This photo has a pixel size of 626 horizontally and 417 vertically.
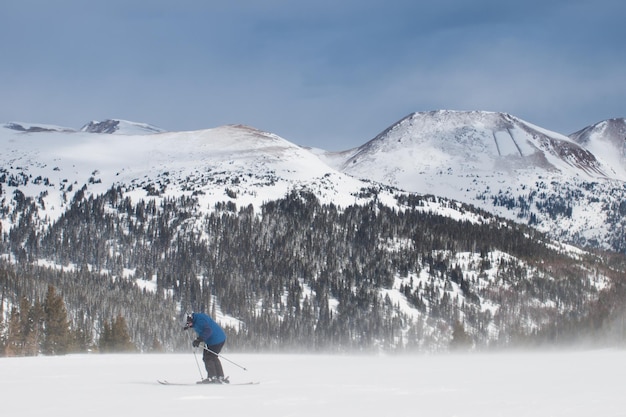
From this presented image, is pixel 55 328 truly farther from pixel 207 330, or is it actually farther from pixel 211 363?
pixel 211 363

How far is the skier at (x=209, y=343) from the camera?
90.4ft

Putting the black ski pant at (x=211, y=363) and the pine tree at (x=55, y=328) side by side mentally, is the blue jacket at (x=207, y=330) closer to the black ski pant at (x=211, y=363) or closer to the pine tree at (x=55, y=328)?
the black ski pant at (x=211, y=363)

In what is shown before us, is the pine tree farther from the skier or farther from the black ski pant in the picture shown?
the black ski pant

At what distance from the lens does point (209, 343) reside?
28.1 meters

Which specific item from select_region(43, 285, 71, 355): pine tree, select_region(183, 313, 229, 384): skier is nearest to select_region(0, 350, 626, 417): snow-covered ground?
select_region(183, 313, 229, 384): skier

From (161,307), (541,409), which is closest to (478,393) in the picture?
(541,409)

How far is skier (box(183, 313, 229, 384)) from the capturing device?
90.4 feet

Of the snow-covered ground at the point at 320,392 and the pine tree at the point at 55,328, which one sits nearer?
the snow-covered ground at the point at 320,392

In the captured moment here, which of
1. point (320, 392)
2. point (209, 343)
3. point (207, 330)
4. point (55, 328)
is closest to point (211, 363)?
point (209, 343)

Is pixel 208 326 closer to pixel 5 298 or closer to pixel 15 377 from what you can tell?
pixel 15 377

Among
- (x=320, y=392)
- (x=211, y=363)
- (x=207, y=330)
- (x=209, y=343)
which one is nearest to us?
(x=320, y=392)

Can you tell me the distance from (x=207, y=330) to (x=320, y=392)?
21.6 feet

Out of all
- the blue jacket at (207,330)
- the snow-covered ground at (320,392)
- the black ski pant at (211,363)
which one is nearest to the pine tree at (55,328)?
the snow-covered ground at (320,392)

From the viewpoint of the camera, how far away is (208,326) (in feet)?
93.0
